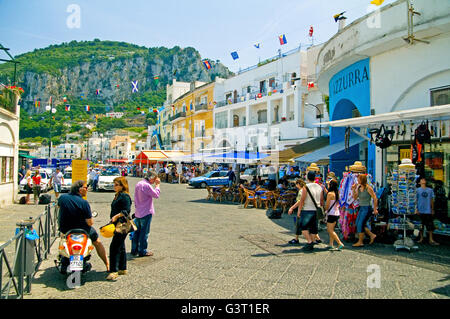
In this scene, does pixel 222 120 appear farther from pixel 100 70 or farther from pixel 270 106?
pixel 100 70

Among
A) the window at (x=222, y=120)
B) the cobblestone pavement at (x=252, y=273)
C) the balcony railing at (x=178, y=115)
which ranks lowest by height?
the cobblestone pavement at (x=252, y=273)

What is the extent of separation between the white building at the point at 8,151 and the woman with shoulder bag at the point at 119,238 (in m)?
10.7

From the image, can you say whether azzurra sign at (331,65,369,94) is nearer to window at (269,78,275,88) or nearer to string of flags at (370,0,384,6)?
string of flags at (370,0,384,6)

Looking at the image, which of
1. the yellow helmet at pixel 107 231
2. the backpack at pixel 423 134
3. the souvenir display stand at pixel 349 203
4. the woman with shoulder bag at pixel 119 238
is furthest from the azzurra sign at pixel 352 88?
the yellow helmet at pixel 107 231

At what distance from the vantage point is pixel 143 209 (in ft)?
20.3

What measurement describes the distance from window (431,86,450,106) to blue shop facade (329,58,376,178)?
196 cm

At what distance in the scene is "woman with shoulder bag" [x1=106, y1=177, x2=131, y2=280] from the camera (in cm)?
508

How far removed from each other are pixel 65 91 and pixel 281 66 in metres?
68.1

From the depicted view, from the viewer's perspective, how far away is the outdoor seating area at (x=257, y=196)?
12884mm

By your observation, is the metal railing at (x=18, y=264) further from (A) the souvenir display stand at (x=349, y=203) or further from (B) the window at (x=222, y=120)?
(B) the window at (x=222, y=120)

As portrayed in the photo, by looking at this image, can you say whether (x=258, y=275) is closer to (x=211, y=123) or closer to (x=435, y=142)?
(x=435, y=142)

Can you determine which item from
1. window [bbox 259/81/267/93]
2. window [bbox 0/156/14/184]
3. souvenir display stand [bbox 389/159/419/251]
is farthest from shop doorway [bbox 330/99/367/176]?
window [bbox 259/81/267/93]

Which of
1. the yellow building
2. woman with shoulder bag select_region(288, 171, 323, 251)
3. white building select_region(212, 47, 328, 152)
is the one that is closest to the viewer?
woman with shoulder bag select_region(288, 171, 323, 251)
